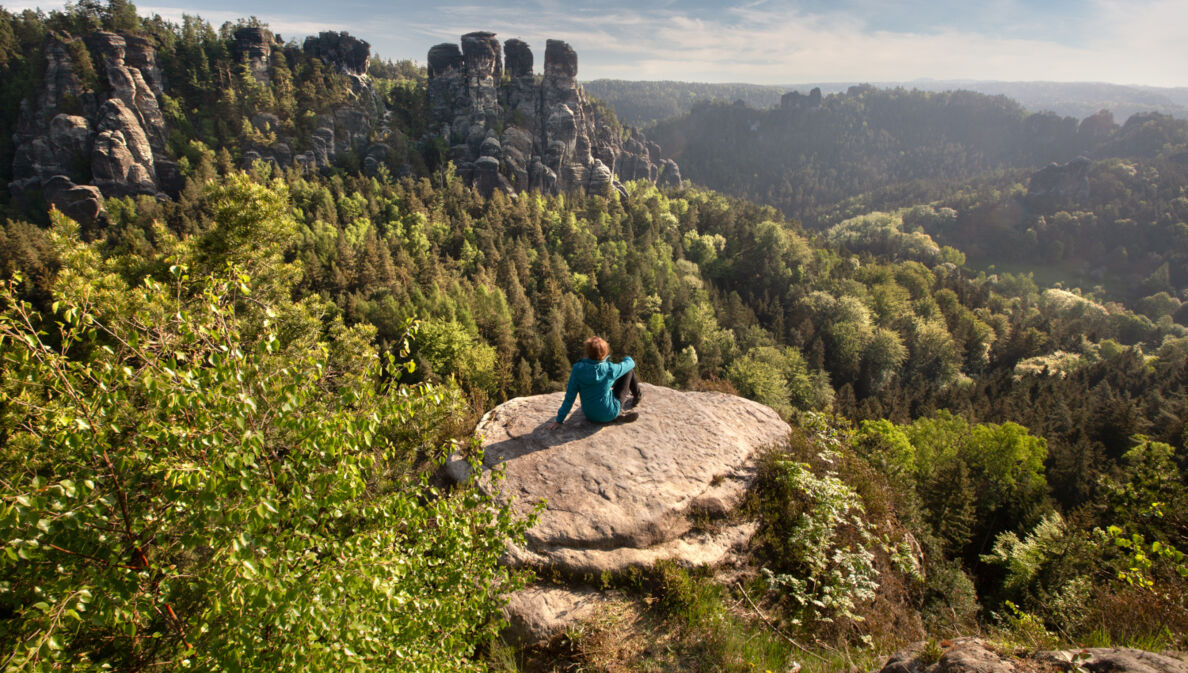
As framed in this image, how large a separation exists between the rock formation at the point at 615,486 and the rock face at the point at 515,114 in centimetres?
9425

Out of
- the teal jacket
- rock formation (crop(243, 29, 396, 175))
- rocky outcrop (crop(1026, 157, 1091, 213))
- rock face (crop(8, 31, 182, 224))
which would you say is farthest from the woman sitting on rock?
rocky outcrop (crop(1026, 157, 1091, 213))

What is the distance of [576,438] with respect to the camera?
32.2 ft

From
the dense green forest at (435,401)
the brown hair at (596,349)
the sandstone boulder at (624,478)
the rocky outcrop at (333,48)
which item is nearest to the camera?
the dense green forest at (435,401)

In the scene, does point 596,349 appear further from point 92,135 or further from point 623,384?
point 92,135

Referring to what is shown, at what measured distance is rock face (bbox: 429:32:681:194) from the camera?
10138cm

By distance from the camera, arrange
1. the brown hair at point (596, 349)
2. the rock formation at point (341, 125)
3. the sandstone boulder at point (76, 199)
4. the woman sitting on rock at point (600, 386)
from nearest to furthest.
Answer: the brown hair at point (596, 349) → the woman sitting on rock at point (600, 386) → the sandstone boulder at point (76, 199) → the rock formation at point (341, 125)

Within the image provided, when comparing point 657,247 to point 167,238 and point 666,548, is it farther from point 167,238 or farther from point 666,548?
point 666,548

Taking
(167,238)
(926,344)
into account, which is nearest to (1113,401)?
(926,344)

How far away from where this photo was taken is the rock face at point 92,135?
68.2 m

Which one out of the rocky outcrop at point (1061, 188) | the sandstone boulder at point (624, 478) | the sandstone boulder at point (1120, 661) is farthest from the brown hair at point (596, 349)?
the rocky outcrop at point (1061, 188)

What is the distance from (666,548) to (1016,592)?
22856 millimetres

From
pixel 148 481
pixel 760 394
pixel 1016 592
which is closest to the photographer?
pixel 148 481

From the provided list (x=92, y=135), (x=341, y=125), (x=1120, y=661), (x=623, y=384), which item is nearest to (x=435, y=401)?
(x=623, y=384)

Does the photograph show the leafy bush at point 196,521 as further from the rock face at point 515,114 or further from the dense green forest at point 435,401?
the rock face at point 515,114
